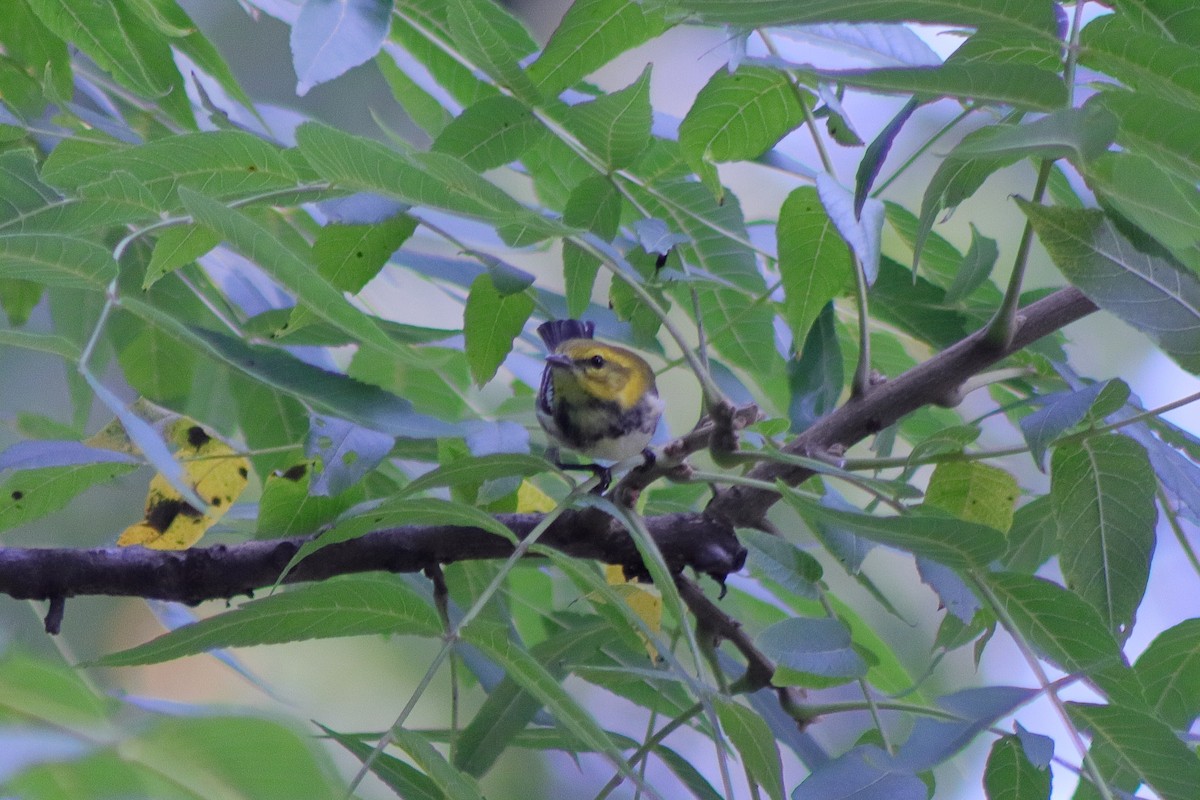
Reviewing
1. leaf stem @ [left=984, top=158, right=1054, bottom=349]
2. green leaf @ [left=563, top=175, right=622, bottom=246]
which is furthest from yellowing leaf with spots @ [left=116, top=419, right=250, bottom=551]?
leaf stem @ [left=984, top=158, right=1054, bottom=349]

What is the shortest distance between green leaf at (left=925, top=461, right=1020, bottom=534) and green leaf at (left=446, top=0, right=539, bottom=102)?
0.61 m

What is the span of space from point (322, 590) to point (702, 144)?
0.62 m

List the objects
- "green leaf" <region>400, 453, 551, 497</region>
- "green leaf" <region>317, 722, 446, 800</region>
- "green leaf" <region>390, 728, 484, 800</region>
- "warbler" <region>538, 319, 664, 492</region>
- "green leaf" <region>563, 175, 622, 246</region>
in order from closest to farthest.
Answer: "green leaf" <region>390, 728, 484, 800</region>
"green leaf" <region>317, 722, 446, 800</region>
"green leaf" <region>400, 453, 551, 497</region>
"green leaf" <region>563, 175, 622, 246</region>
"warbler" <region>538, 319, 664, 492</region>

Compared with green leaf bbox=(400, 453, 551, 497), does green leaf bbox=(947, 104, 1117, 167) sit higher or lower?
higher

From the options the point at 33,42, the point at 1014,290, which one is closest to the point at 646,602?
the point at 1014,290

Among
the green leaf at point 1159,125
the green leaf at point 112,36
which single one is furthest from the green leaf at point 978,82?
the green leaf at point 112,36

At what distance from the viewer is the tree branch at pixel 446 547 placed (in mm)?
1129

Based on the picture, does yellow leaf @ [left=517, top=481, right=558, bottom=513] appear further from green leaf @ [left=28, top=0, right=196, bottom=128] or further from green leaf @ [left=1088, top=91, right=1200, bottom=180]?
green leaf @ [left=1088, top=91, right=1200, bottom=180]

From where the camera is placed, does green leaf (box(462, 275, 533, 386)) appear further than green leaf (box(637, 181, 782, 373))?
No

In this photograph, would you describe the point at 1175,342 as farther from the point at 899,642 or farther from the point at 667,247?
the point at 899,642

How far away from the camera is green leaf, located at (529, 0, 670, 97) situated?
1151 millimetres

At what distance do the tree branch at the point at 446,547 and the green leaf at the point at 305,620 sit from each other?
0.49 feet

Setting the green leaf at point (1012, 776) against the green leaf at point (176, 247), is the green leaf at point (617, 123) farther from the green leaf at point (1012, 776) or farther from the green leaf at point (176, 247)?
the green leaf at point (1012, 776)

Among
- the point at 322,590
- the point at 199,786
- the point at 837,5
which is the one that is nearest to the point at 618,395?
the point at 322,590
